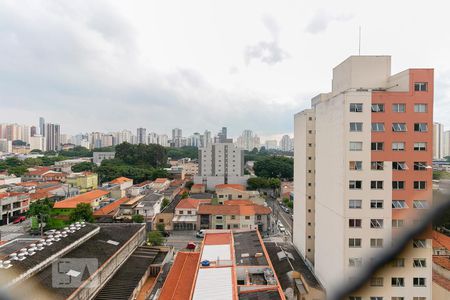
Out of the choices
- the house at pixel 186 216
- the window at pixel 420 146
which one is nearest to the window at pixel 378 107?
the window at pixel 420 146

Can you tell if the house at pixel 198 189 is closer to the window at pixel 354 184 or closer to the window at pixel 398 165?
the window at pixel 354 184

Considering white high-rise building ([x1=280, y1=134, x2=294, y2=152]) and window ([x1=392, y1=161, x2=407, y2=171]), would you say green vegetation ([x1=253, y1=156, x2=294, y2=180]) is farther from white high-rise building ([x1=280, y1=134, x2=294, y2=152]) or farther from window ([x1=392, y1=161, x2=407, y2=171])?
white high-rise building ([x1=280, y1=134, x2=294, y2=152])

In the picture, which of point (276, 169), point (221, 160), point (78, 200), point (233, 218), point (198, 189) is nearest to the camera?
point (233, 218)

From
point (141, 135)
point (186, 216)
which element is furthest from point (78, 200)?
point (141, 135)

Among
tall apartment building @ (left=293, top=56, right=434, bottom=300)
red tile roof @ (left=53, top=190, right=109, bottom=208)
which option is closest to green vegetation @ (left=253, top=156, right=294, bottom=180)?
red tile roof @ (left=53, top=190, right=109, bottom=208)

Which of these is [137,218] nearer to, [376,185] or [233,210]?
[233,210]

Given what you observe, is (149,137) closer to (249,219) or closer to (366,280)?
(249,219)
